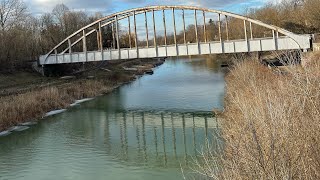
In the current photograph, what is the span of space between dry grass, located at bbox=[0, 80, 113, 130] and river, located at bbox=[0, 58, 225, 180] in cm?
151

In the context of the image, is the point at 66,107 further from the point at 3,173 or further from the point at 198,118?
the point at 3,173

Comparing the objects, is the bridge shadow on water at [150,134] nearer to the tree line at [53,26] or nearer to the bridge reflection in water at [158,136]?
the bridge reflection in water at [158,136]

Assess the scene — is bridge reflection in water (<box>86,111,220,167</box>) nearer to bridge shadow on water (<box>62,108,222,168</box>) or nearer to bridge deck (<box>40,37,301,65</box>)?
bridge shadow on water (<box>62,108,222,168</box>)

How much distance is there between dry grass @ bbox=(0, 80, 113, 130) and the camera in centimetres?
3130

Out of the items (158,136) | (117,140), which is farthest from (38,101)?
(158,136)

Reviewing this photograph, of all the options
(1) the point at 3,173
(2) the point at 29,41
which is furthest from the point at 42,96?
(2) the point at 29,41

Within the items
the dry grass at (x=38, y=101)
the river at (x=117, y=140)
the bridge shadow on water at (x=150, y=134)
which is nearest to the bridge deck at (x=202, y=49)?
the dry grass at (x=38, y=101)

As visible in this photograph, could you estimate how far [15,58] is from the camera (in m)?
58.9

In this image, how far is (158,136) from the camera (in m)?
26.0

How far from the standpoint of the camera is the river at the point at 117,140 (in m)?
19.4

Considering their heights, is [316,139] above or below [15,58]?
below

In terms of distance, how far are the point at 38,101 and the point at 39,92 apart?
4328 millimetres

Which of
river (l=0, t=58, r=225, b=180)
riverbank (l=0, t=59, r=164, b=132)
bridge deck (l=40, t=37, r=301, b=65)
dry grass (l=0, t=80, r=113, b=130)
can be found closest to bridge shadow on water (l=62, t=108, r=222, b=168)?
river (l=0, t=58, r=225, b=180)

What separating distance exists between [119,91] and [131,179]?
113 ft
